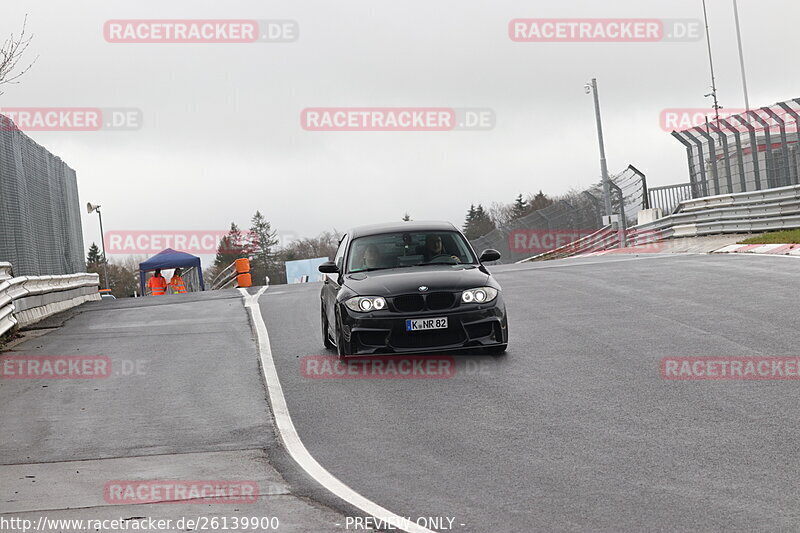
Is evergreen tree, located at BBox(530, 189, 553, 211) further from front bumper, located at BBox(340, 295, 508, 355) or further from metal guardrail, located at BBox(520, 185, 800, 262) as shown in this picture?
front bumper, located at BBox(340, 295, 508, 355)

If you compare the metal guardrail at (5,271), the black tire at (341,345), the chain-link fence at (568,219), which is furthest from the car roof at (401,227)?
the chain-link fence at (568,219)

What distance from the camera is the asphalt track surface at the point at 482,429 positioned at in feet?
19.0

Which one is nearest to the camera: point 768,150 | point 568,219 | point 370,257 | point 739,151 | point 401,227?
point 370,257

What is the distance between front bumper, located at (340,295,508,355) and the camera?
10508 millimetres

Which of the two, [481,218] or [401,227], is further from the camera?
[481,218]

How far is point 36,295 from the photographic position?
17.9 metres

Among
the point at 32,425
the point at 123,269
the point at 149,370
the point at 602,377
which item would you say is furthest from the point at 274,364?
the point at 123,269

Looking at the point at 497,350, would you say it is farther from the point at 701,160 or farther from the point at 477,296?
the point at 701,160

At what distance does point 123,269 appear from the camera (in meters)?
136

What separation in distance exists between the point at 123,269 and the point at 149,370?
424 feet

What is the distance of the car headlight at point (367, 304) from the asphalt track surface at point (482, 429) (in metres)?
0.85

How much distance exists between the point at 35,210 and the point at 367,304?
38.1 feet

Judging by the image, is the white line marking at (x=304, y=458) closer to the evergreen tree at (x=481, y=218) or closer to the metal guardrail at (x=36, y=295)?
the metal guardrail at (x=36, y=295)

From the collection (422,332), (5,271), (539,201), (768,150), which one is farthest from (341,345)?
(539,201)
